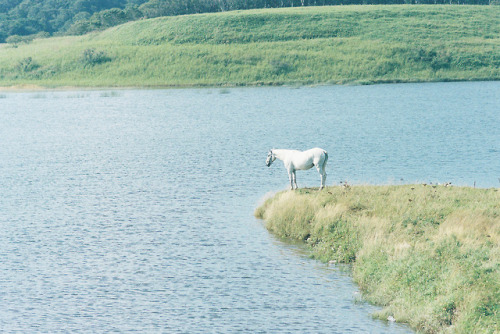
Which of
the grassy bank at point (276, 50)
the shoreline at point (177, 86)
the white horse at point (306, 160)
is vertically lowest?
the shoreline at point (177, 86)

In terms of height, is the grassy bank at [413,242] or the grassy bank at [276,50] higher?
the grassy bank at [413,242]

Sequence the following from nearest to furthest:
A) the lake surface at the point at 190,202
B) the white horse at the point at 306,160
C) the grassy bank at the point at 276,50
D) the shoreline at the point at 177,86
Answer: the lake surface at the point at 190,202, the white horse at the point at 306,160, the shoreline at the point at 177,86, the grassy bank at the point at 276,50

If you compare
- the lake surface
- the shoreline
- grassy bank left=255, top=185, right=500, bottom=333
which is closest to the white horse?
grassy bank left=255, top=185, right=500, bottom=333

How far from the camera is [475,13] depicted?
16162 cm

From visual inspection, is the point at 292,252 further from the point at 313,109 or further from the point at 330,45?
the point at 330,45

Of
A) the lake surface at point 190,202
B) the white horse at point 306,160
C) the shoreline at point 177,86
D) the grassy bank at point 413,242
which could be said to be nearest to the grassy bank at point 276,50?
the shoreline at point 177,86

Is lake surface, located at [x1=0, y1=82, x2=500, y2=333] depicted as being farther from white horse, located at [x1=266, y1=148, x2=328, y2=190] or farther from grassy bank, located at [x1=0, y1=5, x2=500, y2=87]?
grassy bank, located at [x1=0, y1=5, x2=500, y2=87]

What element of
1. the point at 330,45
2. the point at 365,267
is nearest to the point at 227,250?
the point at 365,267

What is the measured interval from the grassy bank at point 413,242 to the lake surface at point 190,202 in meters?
0.76

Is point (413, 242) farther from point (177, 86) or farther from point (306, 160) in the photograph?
point (177, 86)

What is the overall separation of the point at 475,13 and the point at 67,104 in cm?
10009

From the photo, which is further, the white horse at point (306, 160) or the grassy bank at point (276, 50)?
the grassy bank at point (276, 50)

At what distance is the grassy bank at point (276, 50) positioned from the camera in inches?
4801

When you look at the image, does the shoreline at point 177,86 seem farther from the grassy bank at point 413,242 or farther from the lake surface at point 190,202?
the grassy bank at point 413,242
